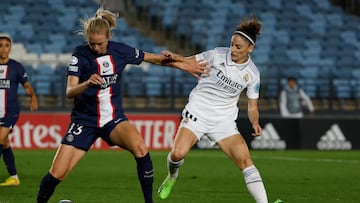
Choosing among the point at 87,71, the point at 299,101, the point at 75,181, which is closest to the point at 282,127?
the point at 299,101

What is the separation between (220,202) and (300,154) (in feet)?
37.3

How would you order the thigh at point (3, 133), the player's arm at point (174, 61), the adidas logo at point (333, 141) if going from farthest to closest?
the adidas logo at point (333, 141) < the thigh at point (3, 133) < the player's arm at point (174, 61)

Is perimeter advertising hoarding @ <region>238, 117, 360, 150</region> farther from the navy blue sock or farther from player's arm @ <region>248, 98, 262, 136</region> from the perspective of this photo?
player's arm @ <region>248, 98, 262, 136</region>

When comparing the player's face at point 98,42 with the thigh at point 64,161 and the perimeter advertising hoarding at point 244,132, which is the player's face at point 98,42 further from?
the perimeter advertising hoarding at point 244,132

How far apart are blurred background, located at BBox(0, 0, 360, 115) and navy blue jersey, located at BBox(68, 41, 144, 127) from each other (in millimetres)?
16550

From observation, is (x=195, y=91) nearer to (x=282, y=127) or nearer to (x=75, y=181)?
(x=75, y=181)

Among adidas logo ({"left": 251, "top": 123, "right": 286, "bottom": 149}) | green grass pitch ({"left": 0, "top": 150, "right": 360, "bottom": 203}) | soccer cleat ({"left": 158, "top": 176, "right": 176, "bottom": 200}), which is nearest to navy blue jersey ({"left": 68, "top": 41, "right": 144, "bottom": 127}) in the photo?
soccer cleat ({"left": 158, "top": 176, "right": 176, "bottom": 200})

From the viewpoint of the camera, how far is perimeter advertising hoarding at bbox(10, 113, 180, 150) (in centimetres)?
2391

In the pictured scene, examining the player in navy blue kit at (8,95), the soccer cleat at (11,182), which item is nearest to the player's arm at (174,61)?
the player in navy blue kit at (8,95)

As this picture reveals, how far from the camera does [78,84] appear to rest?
9.79m

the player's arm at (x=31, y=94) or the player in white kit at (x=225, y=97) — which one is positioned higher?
the player in white kit at (x=225, y=97)

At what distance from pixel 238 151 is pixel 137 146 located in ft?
4.01

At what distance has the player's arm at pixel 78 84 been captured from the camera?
30.8 ft

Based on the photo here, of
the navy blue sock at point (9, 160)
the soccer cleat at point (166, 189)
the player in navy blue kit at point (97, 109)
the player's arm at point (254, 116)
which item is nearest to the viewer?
the player in navy blue kit at point (97, 109)
